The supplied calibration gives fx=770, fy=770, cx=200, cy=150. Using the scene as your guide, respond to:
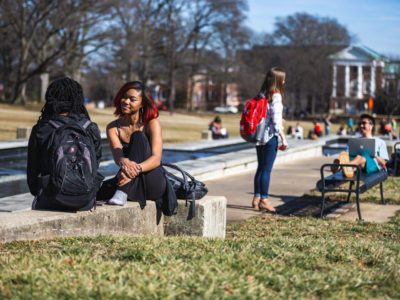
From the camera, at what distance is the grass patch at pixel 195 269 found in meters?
3.84

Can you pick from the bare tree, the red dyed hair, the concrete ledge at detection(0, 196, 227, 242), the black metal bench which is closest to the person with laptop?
the black metal bench

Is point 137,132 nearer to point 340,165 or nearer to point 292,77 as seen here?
point 340,165

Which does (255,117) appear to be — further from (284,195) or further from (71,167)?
(71,167)

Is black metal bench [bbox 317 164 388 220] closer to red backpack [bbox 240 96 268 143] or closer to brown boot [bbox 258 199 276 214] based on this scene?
brown boot [bbox 258 199 276 214]

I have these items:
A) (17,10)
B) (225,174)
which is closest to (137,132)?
(225,174)

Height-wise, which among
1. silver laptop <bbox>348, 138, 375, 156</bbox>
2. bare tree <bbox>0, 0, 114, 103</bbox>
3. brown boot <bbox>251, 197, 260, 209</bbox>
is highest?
bare tree <bbox>0, 0, 114, 103</bbox>

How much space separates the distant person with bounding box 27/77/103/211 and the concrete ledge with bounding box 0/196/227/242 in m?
0.13

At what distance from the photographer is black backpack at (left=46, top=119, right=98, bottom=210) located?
221 inches

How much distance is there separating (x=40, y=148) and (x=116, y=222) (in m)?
0.87

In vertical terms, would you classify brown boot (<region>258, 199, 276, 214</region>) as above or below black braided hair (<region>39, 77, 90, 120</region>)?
below

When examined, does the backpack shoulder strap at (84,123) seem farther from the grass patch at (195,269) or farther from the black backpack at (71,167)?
the grass patch at (195,269)

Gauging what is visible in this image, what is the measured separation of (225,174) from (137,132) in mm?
7608

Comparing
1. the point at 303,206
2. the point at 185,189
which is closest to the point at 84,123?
the point at 185,189

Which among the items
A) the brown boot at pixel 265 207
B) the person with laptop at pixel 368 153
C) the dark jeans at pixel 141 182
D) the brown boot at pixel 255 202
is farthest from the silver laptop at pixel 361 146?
the dark jeans at pixel 141 182
